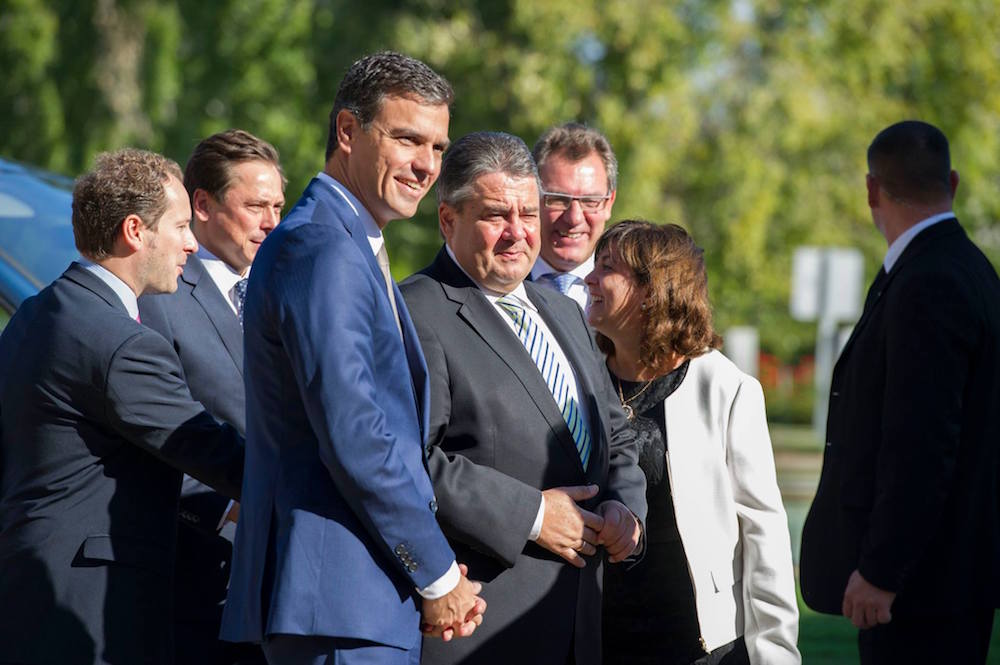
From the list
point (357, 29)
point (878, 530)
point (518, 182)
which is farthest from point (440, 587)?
point (357, 29)

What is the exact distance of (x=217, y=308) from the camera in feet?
14.8

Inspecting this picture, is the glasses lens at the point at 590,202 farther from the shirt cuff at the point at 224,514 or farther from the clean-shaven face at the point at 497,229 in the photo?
the shirt cuff at the point at 224,514

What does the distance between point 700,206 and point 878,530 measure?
17.9 meters

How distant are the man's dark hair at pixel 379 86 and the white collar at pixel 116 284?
0.74m

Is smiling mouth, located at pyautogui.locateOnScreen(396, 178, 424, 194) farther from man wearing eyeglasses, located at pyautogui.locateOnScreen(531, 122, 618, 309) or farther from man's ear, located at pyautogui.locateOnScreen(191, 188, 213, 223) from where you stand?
man wearing eyeglasses, located at pyautogui.locateOnScreen(531, 122, 618, 309)

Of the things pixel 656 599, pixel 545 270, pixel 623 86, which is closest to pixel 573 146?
pixel 545 270

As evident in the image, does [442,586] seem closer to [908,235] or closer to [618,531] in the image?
[618,531]

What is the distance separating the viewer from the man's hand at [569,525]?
12.3 feet

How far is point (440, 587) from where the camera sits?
3258mm

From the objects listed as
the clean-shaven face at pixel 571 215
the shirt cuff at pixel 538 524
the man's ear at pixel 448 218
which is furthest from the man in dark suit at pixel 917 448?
the clean-shaven face at pixel 571 215

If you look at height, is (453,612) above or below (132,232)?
below

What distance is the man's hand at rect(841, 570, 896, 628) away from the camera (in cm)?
419

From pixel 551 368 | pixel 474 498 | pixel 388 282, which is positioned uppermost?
pixel 388 282

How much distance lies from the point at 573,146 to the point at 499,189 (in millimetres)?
2023
